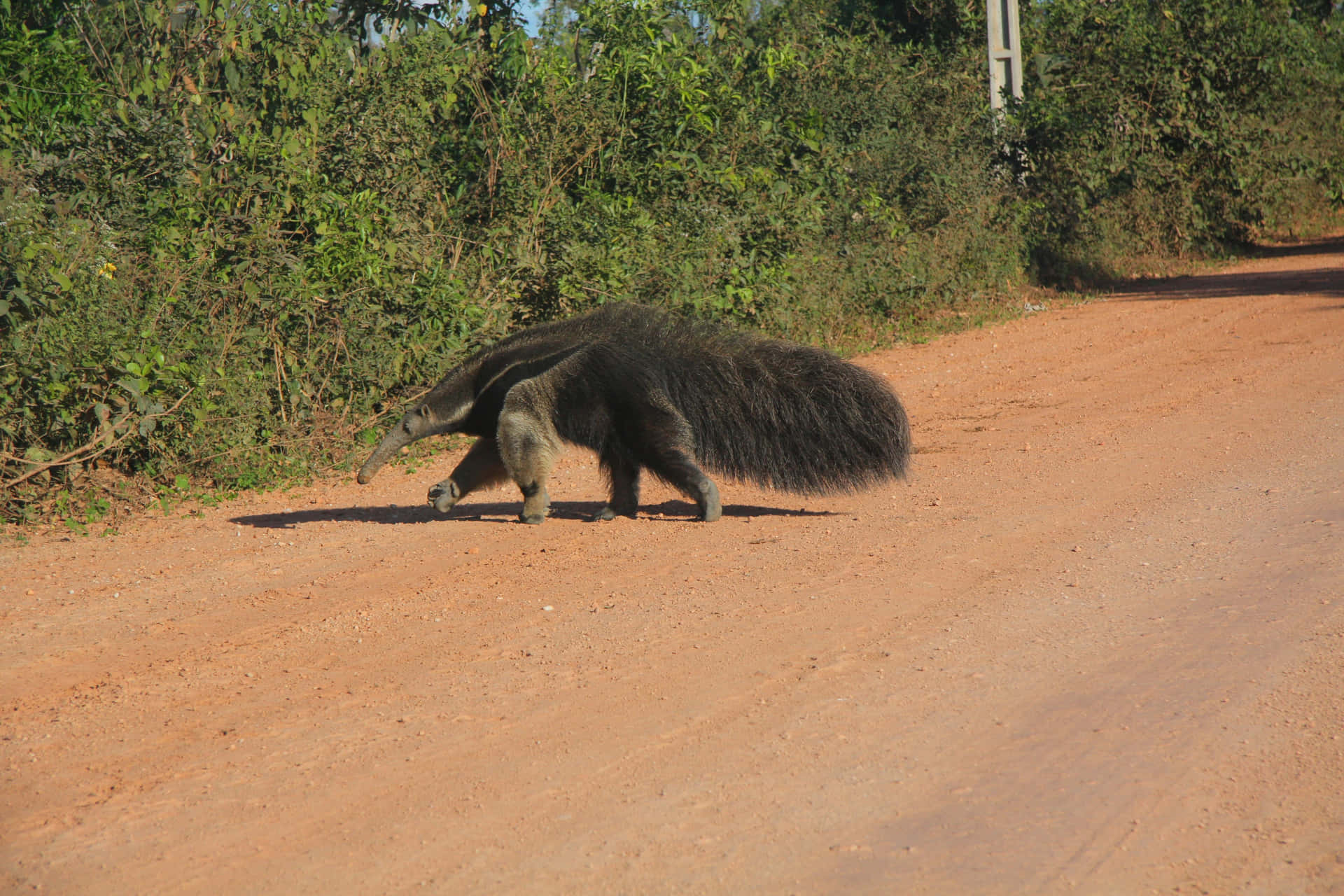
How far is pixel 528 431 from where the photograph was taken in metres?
6.71

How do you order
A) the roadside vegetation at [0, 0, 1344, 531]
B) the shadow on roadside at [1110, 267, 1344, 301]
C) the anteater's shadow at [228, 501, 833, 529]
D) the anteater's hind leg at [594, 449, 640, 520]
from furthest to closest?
the shadow on roadside at [1110, 267, 1344, 301] < the roadside vegetation at [0, 0, 1344, 531] < the anteater's shadow at [228, 501, 833, 529] < the anteater's hind leg at [594, 449, 640, 520]

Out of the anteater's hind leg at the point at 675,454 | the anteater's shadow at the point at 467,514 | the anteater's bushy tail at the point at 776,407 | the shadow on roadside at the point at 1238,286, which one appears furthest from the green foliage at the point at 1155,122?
the anteater's hind leg at the point at 675,454

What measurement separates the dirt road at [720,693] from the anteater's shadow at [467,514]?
59 millimetres

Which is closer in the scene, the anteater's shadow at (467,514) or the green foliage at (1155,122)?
the anteater's shadow at (467,514)

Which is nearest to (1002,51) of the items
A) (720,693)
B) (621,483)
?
(621,483)

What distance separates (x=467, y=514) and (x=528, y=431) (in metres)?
1.18

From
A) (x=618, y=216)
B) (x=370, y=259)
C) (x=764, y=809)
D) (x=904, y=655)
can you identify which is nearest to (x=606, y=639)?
(x=904, y=655)

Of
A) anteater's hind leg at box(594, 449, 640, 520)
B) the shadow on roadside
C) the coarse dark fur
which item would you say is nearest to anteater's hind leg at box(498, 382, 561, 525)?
the coarse dark fur

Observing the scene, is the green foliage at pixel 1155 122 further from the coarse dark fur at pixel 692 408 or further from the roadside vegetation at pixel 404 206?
the coarse dark fur at pixel 692 408

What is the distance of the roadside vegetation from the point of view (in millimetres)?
8031

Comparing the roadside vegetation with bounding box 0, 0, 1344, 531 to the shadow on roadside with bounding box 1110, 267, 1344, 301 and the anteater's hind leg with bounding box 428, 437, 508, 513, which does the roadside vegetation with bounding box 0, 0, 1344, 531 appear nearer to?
the shadow on roadside with bounding box 1110, 267, 1344, 301

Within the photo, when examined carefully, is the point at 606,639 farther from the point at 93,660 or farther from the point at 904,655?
the point at 93,660

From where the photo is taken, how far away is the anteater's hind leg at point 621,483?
6.91 m

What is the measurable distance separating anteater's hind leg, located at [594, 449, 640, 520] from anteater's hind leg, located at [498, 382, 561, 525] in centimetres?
35
